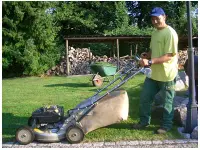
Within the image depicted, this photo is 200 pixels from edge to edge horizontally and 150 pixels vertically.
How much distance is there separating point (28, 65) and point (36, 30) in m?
1.67

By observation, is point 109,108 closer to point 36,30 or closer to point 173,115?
point 173,115

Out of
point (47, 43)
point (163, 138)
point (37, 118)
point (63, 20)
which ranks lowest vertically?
point (163, 138)

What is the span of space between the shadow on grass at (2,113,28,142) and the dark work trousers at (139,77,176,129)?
1.74 meters

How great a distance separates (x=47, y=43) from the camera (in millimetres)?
15859

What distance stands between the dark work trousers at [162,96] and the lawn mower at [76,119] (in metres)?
0.27

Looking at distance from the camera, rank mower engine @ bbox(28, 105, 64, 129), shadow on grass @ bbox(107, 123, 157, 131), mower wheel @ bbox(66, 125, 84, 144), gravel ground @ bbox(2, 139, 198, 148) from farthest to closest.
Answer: shadow on grass @ bbox(107, 123, 157, 131), mower engine @ bbox(28, 105, 64, 129), mower wheel @ bbox(66, 125, 84, 144), gravel ground @ bbox(2, 139, 198, 148)

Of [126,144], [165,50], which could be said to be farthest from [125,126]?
[165,50]

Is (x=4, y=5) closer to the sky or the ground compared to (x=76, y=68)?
closer to the sky

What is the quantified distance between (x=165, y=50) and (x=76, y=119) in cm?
139

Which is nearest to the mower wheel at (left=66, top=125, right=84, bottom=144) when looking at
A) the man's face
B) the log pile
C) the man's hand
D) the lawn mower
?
the lawn mower

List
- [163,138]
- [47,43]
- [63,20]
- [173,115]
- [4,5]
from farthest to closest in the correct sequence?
1. [63,20]
2. [47,43]
3. [4,5]
4. [173,115]
5. [163,138]

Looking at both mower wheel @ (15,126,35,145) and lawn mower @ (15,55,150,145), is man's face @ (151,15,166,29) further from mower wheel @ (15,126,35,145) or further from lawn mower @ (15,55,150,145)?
mower wheel @ (15,126,35,145)

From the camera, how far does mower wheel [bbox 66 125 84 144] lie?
389 centimetres

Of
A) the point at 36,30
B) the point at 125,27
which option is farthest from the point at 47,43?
the point at 125,27
